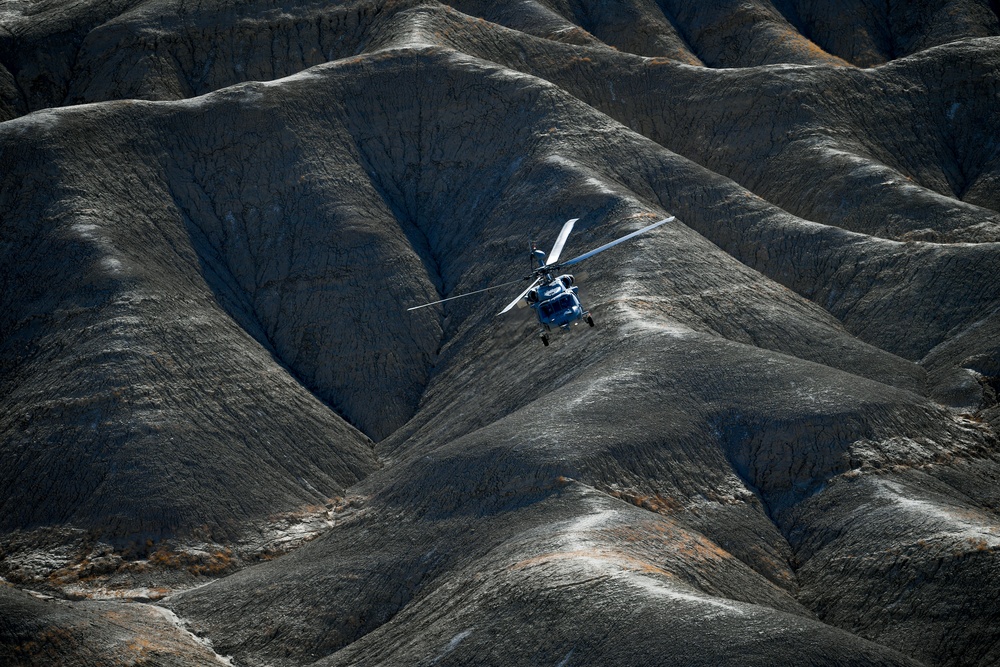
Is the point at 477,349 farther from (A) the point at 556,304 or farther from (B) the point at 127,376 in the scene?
(A) the point at 556,304

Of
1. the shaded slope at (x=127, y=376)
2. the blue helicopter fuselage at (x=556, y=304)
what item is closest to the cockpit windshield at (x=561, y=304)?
the blue helicopter fuselage at (x=556, y=304)

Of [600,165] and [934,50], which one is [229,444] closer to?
[600,165]

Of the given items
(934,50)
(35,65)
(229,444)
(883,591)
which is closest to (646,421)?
(883,591)

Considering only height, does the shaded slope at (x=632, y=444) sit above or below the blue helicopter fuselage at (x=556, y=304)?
below

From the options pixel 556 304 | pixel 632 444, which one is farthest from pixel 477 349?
pixel 556 304

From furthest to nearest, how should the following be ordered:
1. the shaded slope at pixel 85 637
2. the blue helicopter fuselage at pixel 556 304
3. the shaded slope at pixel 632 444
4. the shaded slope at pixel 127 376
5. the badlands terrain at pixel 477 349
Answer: the shaded slope at pixel 127 376
the shaded slope at pixel 632 444
the blue helicopter fuselage at pixel 556 304
the badlands terrain at pixel 477 349
the shaded slope at pixel 85 637

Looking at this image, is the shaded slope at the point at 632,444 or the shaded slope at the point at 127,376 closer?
the shaded slope at the point at 632,444

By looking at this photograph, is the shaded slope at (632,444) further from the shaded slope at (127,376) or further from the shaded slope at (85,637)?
the shaded slope at (127,376)
